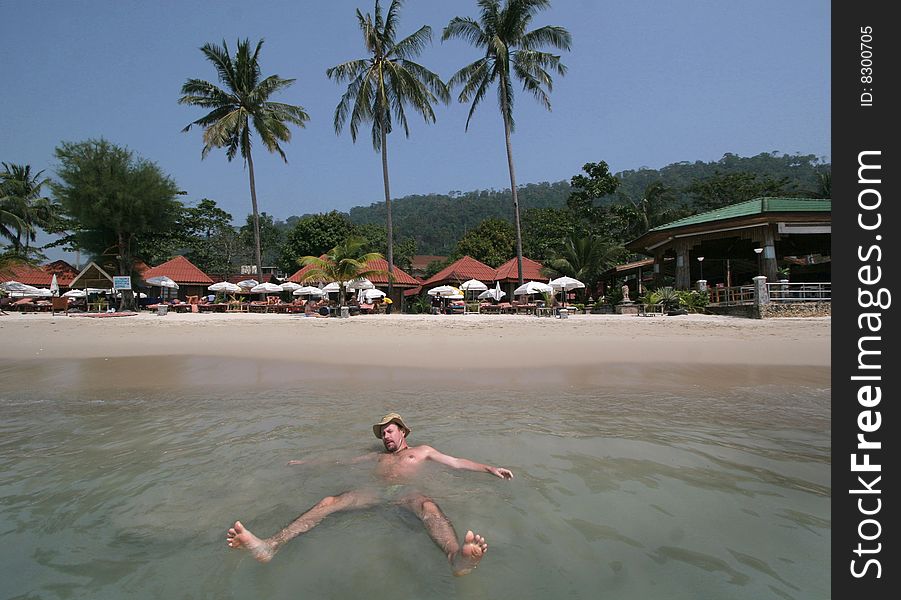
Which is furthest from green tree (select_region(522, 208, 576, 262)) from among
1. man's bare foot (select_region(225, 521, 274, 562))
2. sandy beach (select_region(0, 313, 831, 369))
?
man's bare foot (select_region(225, 521, 274, 562))

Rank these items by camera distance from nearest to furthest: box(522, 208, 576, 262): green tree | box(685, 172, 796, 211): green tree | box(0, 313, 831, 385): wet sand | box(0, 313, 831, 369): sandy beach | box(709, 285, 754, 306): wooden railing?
box(0, 313, 831, 385): wet sand → box(0, 313, 831, 369): sandy beach → box(709, 285, 754, 306): wooden railing → box(522, 208, 576, 262): green tree → box(685, 172, 796, 211): green tree

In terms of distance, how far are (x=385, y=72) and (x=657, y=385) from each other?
2147 cm

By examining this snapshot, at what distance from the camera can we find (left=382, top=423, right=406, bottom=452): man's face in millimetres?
4355

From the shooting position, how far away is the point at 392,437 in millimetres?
4359

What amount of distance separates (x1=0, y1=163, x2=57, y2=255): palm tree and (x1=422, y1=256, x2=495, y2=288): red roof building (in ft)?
89.8

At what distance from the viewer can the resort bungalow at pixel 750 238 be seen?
1867 cm

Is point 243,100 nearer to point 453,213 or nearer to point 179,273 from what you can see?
point 179,273

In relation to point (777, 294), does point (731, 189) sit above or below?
above

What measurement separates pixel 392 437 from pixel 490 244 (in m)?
42.5

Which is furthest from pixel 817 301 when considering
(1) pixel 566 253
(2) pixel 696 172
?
(2) pixel 696 172

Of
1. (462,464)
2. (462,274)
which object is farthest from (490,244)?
(462,464)

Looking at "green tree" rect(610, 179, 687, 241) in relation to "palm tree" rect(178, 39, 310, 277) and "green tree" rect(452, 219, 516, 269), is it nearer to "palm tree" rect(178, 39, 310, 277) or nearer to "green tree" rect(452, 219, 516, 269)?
"green tree" rect(452, 219, 516, 269)

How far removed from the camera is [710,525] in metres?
3.27
